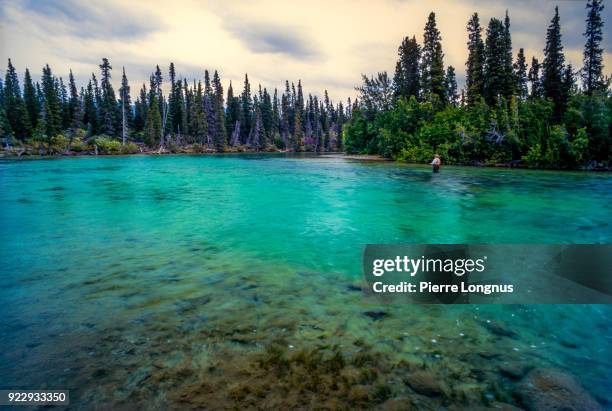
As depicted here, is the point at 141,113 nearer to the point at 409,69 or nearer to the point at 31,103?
the point at 31,103

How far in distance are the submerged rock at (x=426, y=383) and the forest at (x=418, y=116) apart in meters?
37.6

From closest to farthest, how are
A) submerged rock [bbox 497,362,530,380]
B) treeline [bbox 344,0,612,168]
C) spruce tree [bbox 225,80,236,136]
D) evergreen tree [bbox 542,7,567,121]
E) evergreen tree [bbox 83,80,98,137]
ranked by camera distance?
submerged rock [bbox 497,362,530,380], treeline [bbox 344,0,612,168], evergreen tree [bbox 542,7,567,121], evergreen tree [bbox 83,80,98,137], spruce tree [bbox 225,80,236,136]

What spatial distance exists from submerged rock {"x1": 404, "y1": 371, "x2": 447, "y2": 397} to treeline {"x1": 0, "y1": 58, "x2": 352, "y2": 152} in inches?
3148

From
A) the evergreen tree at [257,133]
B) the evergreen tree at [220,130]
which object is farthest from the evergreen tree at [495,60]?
the evergreen tree at [257,133]

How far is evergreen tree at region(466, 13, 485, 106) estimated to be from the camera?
53.4 meters

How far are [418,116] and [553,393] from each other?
53645 mm

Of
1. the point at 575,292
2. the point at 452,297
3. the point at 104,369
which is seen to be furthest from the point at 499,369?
the point at 104,369

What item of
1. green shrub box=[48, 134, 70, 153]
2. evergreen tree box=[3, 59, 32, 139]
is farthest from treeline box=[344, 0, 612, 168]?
evergreen tree box=[3, 59, 32, 139]

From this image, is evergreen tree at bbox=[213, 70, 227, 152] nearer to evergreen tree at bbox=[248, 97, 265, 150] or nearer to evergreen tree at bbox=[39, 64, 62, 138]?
evergreen tree at bbox=[248, 97, 265, 150]

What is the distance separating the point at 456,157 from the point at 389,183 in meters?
22.8

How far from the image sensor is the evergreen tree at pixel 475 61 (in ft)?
175

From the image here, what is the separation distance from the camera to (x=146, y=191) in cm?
2141

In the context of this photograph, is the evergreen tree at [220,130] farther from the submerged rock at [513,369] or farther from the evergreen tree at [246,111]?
the submerged rock at [513,369]

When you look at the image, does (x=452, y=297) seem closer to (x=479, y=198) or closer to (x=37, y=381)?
(x=37, y=381)
